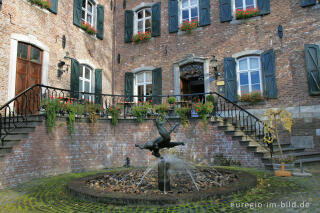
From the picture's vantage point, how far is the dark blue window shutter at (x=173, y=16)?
12.0 metres

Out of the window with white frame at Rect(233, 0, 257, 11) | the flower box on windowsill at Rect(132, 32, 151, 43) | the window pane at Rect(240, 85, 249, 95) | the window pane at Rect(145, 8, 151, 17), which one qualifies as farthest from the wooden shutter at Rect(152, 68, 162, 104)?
the window with white frame at Rect(233, 0, 257, 11)

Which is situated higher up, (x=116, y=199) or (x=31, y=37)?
(x=31, y=37)

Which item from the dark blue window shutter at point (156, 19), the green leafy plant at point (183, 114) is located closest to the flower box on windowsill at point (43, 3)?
the dark blue window shutter at point (156, 19)

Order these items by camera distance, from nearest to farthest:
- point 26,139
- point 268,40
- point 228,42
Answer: point 26,139
point 268,40
point 228,42

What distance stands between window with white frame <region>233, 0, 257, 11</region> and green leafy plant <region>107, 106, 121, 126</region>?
23.1 ft

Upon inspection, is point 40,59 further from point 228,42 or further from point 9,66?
point 228,42

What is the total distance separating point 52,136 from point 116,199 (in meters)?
4.22

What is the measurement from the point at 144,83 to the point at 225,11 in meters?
5.14

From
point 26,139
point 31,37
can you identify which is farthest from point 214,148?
point 31,37

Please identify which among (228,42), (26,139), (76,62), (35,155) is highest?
(228,42)

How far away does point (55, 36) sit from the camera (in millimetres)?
10344

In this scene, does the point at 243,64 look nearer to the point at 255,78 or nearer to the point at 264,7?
the point at 255,78

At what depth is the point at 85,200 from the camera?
4168mm

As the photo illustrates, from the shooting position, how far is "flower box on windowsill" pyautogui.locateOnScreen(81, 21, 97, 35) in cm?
1167
